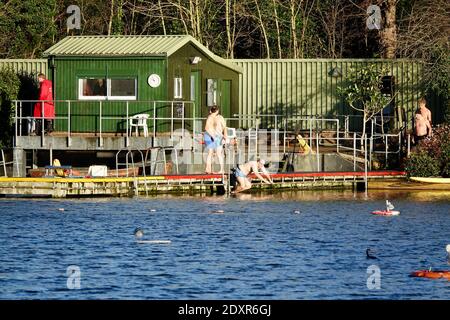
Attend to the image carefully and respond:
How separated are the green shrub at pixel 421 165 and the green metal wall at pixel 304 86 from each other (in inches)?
291

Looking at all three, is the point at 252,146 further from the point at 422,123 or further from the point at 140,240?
the point at 140,240

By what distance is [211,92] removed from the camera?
49.6 m

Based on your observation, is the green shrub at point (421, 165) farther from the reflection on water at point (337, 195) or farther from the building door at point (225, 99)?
the building door at point (225, 99)

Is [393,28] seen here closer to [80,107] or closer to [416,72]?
[416,72]

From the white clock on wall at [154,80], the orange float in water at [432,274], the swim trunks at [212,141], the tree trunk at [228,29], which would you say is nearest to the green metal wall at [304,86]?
the tree trunk at [228,29]

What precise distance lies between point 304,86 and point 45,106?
36.7 feet

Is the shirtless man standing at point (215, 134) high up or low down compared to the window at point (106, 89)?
down

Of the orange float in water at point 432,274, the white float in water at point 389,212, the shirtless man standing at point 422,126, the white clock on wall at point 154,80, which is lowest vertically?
the orange float in water at point 432,274

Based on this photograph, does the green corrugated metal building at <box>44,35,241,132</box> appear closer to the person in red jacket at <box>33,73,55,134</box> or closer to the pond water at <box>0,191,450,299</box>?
the person in red jacket at <box>33,73,55,134</box>

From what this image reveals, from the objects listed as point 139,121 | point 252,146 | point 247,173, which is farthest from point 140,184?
point 252,146

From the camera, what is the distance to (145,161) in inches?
1703

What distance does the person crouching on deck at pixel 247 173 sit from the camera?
138 ft

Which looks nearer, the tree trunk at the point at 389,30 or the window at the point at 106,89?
the window at the point at 106,89
